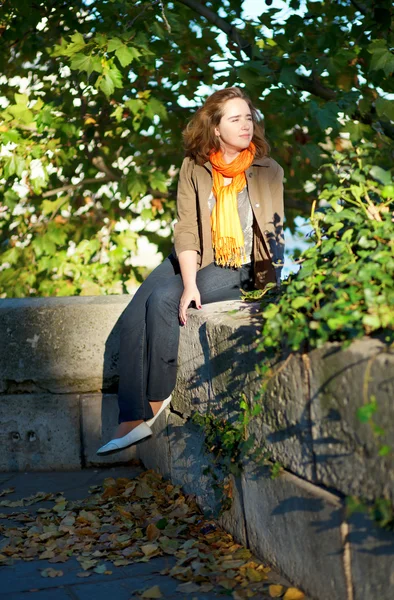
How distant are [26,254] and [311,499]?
14.6ft

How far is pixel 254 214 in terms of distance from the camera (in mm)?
3918

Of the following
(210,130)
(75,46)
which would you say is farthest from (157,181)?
(210,130)

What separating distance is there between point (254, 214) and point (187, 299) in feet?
1.88

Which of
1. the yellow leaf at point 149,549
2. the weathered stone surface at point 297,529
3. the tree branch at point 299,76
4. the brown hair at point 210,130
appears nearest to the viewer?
the weathered stone surface at point 297,529

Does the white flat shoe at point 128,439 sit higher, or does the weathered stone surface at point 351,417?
the weathered stone surface at point 351,417

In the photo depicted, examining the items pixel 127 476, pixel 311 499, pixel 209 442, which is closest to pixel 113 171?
pixel 127 476

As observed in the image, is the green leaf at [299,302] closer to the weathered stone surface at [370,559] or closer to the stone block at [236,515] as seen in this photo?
Answer: the weathered stone surface at [370,559]

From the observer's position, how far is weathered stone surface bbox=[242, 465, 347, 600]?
238 centimetres

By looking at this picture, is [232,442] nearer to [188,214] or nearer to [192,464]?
[192,464]

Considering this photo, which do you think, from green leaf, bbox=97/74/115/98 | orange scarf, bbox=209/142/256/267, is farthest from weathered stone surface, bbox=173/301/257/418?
green leaf, bbox=97/74/115/98

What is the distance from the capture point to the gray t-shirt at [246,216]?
398 cm

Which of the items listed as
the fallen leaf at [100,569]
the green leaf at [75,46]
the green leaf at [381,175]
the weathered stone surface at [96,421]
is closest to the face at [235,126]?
the green leaf at [75,46]

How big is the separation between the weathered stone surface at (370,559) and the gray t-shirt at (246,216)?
6.38ft

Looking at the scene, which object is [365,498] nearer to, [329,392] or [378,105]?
[329,392]
